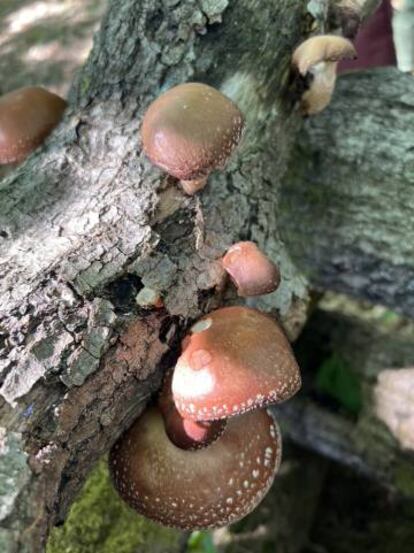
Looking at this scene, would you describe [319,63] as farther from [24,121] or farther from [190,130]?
[24,121]

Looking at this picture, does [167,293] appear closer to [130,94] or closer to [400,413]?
[130,94]

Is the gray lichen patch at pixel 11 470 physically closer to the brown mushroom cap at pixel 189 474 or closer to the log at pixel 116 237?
the log at pixel 116 237

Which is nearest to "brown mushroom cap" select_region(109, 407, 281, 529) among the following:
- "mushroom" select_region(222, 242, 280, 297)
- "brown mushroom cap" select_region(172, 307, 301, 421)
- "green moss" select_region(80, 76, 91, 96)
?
"brown mushroom cap" select_region(172, 307, 301, 421)

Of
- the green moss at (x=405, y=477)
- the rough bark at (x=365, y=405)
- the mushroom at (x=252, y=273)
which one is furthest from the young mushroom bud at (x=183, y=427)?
the green moss at (x=405, y=477)

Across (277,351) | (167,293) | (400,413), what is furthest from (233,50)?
(400,413)

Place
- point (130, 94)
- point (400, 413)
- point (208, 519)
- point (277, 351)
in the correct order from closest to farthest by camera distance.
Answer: point (277, 351)
point (208, 519)
point (130, 94)
point (400, 413)

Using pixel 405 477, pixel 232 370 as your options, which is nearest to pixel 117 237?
pixel 232 370
